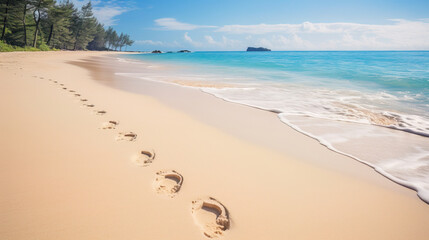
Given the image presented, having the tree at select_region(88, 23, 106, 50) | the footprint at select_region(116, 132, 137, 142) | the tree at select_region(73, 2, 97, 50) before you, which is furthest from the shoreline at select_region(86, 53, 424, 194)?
the tree at select_region(88, 23, 106, 50)

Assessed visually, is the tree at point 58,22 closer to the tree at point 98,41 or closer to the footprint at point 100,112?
the tree at point 98,41

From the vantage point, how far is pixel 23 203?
1.35 meters

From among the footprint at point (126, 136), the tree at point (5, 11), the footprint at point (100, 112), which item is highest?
the tree at point (5, 11)

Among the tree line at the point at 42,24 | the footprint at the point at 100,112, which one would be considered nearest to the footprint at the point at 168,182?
the footprint at the point at 100,112

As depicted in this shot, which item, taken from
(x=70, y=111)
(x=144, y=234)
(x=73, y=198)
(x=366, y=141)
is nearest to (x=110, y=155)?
(x=73, y=198)

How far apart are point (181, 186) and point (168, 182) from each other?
150 millimetres

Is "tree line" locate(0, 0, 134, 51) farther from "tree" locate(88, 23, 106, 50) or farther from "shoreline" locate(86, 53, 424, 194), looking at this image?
"shoreline" locate(86, 53, 424, 194)

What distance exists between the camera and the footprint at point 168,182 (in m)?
1.65

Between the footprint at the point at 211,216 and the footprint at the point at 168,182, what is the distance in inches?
9.5

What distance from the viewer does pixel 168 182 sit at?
1786mm

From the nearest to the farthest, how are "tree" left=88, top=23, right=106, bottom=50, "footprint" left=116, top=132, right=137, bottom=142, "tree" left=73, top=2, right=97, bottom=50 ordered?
"footprint" left=116, top=132, right=137, bottom=142 < "tree" left=73, top=2, right=97, bottom=50 < "tree" left=88, top=23, right=106, bottom=50

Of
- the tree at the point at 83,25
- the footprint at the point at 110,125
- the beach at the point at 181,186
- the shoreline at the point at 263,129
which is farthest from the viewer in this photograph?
the tree at the point at 83,25

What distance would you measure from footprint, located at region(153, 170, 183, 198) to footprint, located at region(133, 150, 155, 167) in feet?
0.89

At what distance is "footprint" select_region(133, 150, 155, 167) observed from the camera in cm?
205
